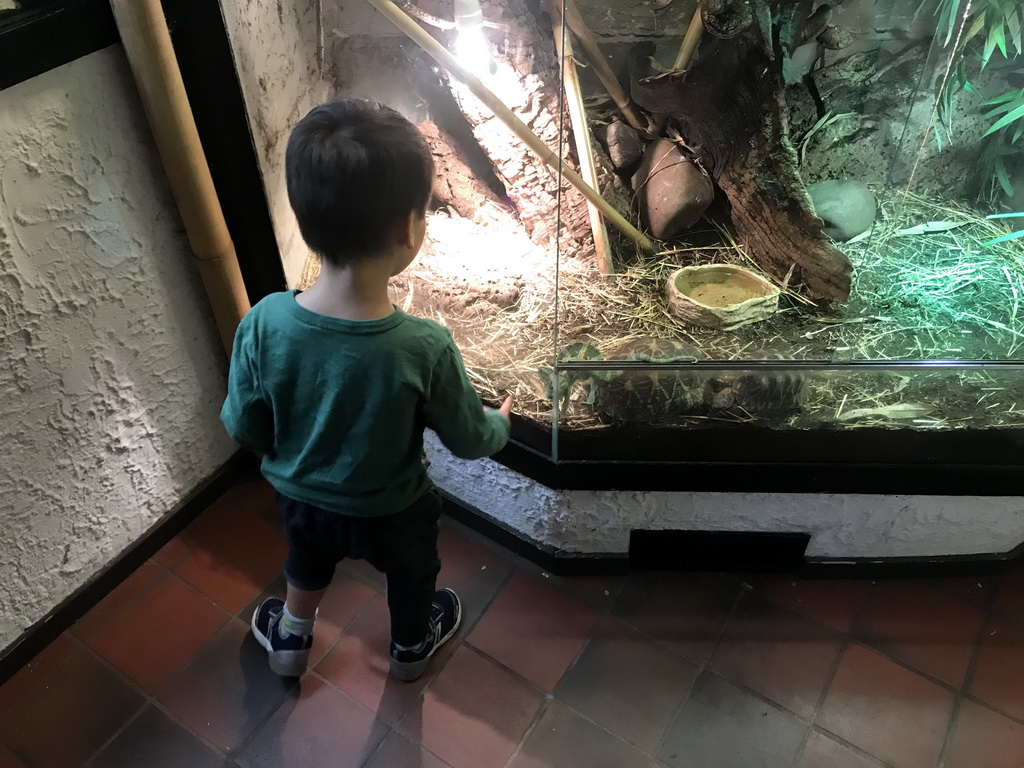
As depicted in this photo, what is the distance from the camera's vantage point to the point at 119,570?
196 cm

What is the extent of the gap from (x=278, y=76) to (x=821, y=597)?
71.3 inches

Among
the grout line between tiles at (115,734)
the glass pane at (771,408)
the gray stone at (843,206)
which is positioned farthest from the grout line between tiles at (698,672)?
the grout line between tiles at (115,734)

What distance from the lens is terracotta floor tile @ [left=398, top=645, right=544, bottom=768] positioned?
1.68 meters

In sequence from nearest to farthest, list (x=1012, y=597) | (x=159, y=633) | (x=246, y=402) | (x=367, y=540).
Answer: (x=246, y=402), (x=367, y=540), (x=159, y=633), (x=1012, y=597)

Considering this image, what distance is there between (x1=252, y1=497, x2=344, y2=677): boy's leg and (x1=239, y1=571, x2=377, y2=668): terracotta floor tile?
6 centimetres

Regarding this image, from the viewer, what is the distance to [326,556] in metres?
1.52

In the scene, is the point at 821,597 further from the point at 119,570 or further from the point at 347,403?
the point at 119,570

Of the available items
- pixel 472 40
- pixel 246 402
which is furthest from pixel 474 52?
pixel 246 402

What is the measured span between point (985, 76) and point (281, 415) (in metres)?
1.61

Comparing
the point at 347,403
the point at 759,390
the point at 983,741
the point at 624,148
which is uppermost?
the point at 624,148

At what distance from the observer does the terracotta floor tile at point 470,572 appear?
6.40 ft

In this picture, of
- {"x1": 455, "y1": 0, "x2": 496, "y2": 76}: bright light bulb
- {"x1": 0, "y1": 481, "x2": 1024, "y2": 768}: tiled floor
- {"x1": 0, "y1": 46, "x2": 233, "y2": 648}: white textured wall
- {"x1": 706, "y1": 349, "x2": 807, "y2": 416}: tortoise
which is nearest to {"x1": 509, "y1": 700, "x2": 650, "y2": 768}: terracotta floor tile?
{"x1": 0, "y1": 481, "x2": 1024, "y2": 768}: tiled floor

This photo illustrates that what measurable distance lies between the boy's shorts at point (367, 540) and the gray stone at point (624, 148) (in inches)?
36.3

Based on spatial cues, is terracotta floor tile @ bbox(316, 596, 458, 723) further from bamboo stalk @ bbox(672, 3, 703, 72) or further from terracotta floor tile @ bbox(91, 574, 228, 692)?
bamboo stalk @ bbox(672, 3, 703, 72)
